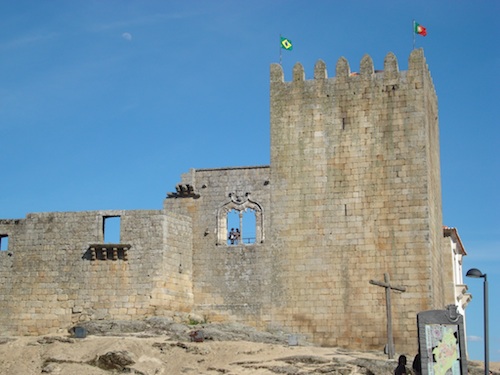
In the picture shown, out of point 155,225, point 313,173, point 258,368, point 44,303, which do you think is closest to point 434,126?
point 313,173

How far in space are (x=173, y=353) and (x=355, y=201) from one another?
823 cm

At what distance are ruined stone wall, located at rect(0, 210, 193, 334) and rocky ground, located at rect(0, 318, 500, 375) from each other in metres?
1.12

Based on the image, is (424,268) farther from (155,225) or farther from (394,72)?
(155,225)

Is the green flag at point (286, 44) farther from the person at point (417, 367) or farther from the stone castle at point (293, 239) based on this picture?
the person at point (417, 367)

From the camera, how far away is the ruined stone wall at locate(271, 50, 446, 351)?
2919 centimetres

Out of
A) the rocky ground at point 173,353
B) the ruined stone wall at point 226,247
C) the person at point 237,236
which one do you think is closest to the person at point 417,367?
the rocky ground at point 173,353

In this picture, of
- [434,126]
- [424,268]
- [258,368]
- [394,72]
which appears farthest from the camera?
[434,126]

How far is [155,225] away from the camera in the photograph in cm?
3006

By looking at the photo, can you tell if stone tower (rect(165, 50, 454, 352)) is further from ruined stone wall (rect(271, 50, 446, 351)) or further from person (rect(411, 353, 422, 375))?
person (rect(411, 353, 422, 375))

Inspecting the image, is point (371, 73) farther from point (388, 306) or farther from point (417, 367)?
point (417, 367)

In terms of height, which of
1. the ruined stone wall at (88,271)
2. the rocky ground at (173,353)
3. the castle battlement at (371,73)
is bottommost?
the rocky ground at (173,353)

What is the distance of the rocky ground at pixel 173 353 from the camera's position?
24.9 meters

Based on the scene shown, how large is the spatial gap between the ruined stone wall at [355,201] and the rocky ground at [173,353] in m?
1.67

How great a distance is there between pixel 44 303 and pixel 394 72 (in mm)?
14354
